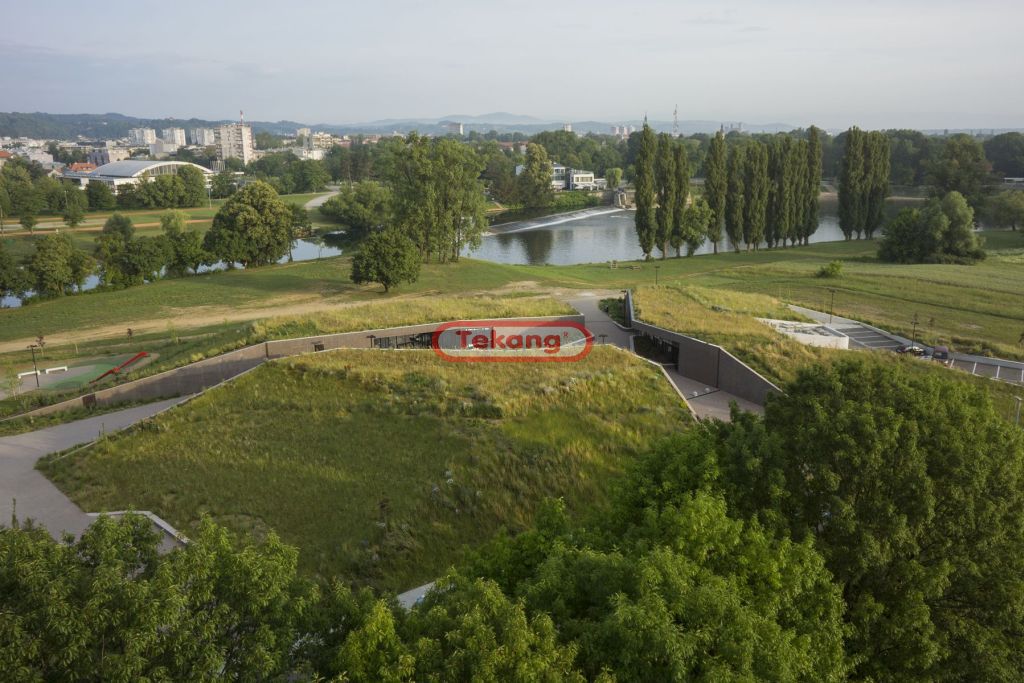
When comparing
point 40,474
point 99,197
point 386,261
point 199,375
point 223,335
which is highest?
point 99,197

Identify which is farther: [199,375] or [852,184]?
[852,184]

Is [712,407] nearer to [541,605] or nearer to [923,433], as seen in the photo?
[923,433]

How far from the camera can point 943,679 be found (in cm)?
832

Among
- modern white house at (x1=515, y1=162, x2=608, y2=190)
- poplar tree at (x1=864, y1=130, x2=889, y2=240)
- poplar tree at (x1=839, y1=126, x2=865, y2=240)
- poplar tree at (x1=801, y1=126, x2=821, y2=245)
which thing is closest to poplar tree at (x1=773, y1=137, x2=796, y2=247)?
poplar tree at (x1=801, y1=126, x2=821, y2=245)

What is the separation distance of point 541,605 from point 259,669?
3039mm

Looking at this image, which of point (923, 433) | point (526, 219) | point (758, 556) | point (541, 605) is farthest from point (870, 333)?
point (526, 219)

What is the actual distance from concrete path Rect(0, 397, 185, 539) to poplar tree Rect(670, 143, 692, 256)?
137ft

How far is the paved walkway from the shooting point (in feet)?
64.8

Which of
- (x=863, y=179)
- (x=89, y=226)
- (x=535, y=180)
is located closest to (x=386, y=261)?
(x=863, y=179)

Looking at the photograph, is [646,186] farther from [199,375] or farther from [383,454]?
[383,454]

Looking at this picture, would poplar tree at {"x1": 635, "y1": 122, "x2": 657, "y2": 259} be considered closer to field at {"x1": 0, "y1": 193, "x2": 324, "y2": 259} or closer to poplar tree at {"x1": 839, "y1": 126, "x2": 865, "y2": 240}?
poplar tree at {"x1": 839, "y1": 126, "x2": 865, "y2": 240}

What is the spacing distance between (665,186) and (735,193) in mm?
7170

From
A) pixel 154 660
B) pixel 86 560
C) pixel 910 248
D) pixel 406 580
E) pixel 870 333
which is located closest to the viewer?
pixel 154 660

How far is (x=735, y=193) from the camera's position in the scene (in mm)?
55688
